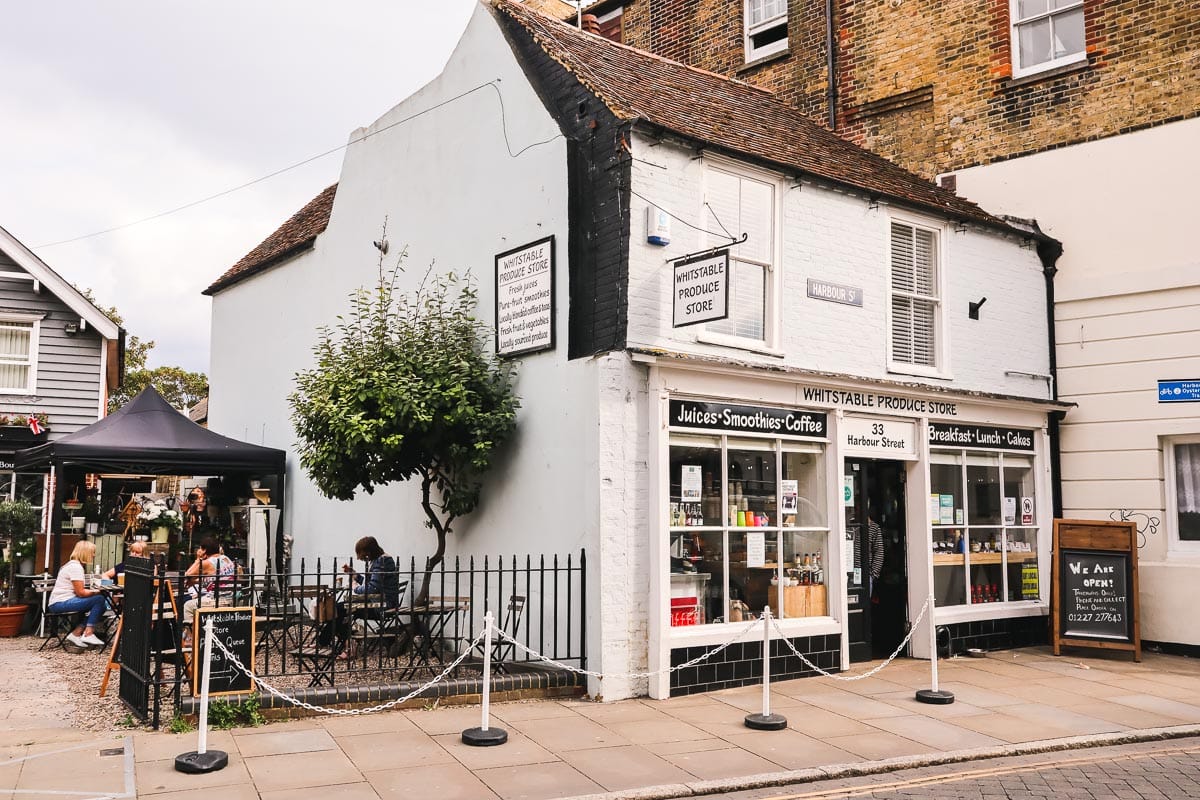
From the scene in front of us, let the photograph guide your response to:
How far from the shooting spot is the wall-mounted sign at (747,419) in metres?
10.4

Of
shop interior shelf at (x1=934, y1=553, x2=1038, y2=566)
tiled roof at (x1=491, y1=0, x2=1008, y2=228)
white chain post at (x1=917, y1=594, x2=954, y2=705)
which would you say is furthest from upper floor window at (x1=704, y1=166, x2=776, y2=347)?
shop interior shelf at (x1=934, y1=553, x2=1038, y2=566)

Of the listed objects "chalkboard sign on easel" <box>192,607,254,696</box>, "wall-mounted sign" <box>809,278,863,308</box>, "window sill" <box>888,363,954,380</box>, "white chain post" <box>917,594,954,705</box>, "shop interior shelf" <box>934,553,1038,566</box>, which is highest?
"wall-mounted sign" <box>809,278,863,308</box>

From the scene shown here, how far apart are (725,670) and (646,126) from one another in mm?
5461

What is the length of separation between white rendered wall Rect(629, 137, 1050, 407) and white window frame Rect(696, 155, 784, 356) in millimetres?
58

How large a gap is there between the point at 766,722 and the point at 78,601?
8876 millimetres

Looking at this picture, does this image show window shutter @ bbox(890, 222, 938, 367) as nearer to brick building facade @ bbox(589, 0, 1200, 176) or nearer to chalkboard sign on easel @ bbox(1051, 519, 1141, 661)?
chalkboard sign on easel @ bbox(1051, 519, 1141, 661)

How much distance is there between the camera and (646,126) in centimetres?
1031

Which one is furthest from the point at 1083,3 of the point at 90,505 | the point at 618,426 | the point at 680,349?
the point at 90,505

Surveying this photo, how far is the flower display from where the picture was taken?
1623 centimetres

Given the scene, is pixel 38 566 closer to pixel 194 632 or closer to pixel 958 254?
pixel 194 632

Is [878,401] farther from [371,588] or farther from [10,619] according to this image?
[10,619]

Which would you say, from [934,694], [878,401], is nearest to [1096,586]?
[878,401]

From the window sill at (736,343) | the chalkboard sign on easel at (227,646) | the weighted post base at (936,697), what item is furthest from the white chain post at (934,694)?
the chalkboard sign on easel at (227,646)

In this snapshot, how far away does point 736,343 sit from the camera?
11.0 meters
